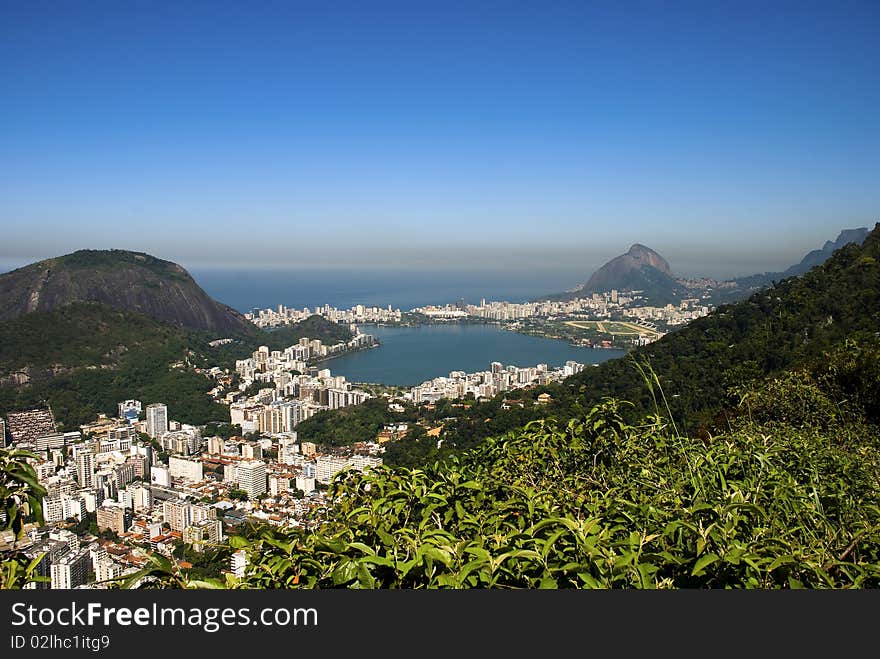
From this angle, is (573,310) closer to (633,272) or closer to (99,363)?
(633,272)

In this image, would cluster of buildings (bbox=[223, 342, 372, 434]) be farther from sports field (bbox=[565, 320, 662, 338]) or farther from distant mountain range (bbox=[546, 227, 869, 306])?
distant mountain range (bbox=[546, 227, 869, 306])

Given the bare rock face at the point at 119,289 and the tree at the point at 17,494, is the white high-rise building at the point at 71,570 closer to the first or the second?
the tree at the point at 17,494

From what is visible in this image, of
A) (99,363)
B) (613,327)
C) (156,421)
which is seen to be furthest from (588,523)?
(613,327)

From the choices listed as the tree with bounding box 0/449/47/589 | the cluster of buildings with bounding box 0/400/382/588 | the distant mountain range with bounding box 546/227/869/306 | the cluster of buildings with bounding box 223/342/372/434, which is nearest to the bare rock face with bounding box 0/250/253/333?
the cluster of buildings with bounding box 223/342/372/434

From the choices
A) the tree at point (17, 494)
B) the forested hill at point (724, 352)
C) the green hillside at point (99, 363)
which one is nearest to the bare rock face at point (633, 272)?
the green hillside at point (99, 363)

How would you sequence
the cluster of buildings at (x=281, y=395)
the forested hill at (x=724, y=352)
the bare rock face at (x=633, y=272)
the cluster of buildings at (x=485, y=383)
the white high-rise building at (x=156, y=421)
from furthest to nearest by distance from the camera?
1. the bare rock face at (x=633, y=272)
2. the cluster of buildings at (x=485, y=383)
3. the cluster of buildings at (x=281, y=395)
4. the white high-rise building at (x=156, y=421)
5. the forested hill at (x=724, y=352)

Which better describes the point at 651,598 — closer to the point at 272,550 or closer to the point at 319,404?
the point at 272,550
